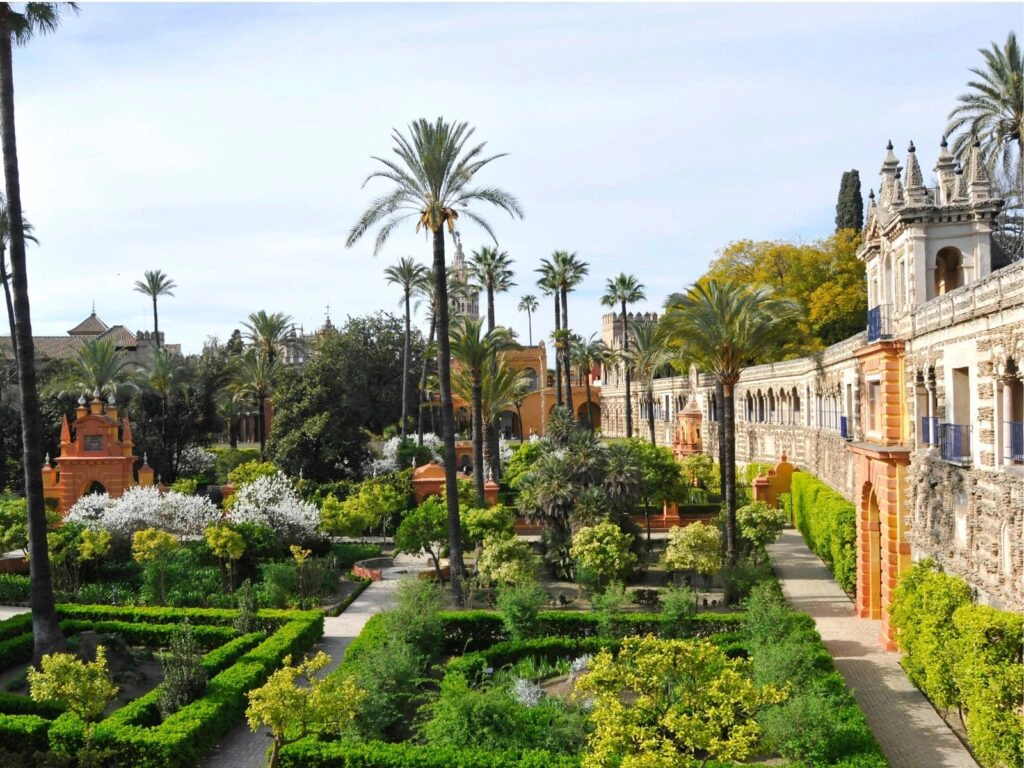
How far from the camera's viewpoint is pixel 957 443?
56.2ft

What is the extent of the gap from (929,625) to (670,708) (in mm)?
7546

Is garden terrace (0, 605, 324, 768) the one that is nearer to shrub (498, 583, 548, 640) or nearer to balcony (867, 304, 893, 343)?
shrub (498, 583, 548, 640)

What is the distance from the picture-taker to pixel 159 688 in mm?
16359

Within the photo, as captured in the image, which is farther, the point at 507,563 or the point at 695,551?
the point at 695,551

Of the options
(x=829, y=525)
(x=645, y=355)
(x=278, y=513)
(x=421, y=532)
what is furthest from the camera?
(x=645, y=355)

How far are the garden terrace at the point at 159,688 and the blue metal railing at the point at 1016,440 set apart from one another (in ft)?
47.4

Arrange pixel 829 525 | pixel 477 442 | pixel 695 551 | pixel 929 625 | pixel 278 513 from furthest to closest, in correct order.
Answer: pixel 477 442
pixel 278 513
pixel 829 525
pixel 695 551
pixel 929 625

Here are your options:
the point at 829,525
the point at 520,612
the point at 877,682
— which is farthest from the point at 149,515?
the point at 877,682

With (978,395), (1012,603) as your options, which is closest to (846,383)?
(978,395)

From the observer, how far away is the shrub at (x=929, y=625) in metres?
15.4

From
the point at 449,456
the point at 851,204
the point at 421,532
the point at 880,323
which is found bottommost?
the point at 421,532

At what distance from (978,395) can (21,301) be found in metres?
19.3

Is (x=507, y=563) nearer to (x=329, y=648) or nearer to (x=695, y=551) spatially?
(x=695, y=551)

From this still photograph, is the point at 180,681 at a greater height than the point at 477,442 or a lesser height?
lesser
